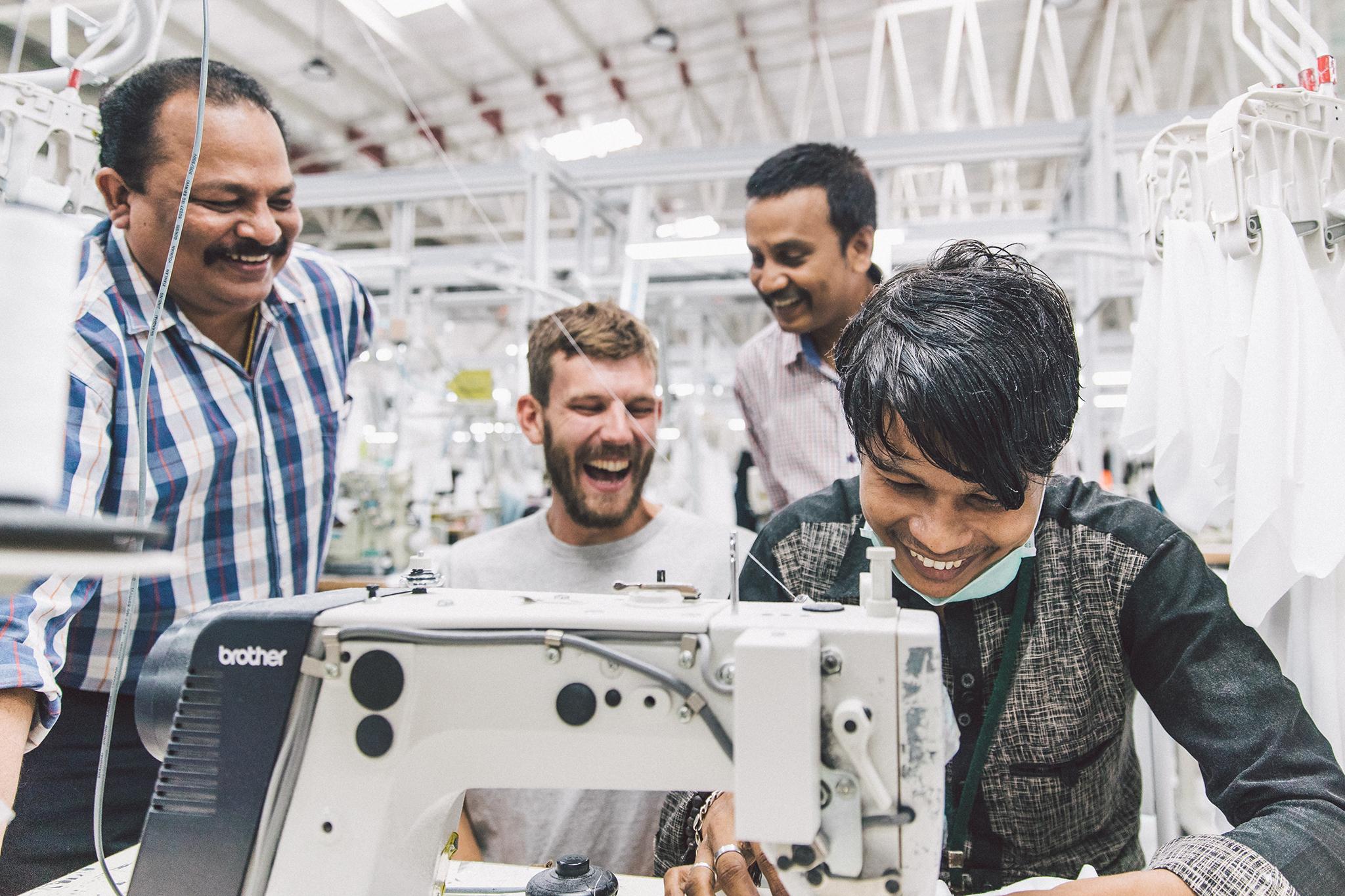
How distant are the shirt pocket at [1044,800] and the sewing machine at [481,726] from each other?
0.37m

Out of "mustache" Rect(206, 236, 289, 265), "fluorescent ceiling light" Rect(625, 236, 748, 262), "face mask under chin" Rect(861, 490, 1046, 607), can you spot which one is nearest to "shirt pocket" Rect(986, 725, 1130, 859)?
"face mask under chin" Rect(861, 490, 1046, 607)

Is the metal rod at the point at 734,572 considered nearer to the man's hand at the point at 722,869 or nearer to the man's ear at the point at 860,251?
the man's hand at the point at 722,869

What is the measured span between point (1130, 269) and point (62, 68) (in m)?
3.61

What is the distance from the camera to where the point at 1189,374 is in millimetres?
1307

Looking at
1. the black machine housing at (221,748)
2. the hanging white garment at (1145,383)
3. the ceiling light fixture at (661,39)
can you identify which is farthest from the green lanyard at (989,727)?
the ceiling light fixture at (661,39)

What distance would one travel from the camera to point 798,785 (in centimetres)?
78

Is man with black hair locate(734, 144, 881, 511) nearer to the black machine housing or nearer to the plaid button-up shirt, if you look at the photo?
the plaid button-up shirt

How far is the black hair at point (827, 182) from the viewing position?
6.64 feet

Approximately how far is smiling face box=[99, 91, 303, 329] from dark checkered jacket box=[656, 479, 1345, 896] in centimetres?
106

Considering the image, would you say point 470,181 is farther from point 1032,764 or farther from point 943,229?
point 1032,764

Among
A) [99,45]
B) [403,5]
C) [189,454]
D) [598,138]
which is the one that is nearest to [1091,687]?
[189,454]

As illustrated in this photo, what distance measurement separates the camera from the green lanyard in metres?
1.11

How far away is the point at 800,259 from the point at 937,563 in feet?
3.63

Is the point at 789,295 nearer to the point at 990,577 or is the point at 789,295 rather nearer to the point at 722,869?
A: the point at 990,577
